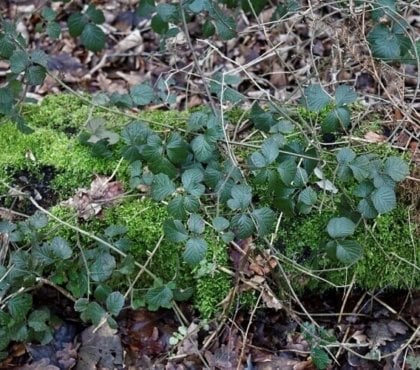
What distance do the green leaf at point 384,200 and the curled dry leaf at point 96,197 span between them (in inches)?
46.8

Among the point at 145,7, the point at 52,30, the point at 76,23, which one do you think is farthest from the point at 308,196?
the point at 76,23

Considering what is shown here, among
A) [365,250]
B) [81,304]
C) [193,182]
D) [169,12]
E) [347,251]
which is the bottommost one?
[365,250]

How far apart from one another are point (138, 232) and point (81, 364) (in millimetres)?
667

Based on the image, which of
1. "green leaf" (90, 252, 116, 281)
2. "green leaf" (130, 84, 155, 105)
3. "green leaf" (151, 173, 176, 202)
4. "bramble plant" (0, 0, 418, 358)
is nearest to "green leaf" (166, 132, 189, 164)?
"bramble plant" (0, 0, 418, 358)

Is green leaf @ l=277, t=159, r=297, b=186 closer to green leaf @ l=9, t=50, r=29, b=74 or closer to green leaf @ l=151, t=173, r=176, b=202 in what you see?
green leaf @ l=151, t=173, r=176, b=202

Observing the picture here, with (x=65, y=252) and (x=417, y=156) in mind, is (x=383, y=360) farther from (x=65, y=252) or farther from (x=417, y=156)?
(x=65, y=252)

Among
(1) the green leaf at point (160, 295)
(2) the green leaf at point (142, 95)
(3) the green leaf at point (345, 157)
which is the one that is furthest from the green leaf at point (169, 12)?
(1) the green leaf at point (160, 295)

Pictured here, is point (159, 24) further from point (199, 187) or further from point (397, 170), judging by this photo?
point (397, 170)

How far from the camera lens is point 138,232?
2.86 metres

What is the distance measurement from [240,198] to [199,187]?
19 cm

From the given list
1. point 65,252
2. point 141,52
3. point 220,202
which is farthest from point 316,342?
point 141,52

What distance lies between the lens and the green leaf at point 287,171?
2.61 meters

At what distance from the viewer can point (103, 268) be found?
2.70 m

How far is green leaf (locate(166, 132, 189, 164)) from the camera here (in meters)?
2.77
